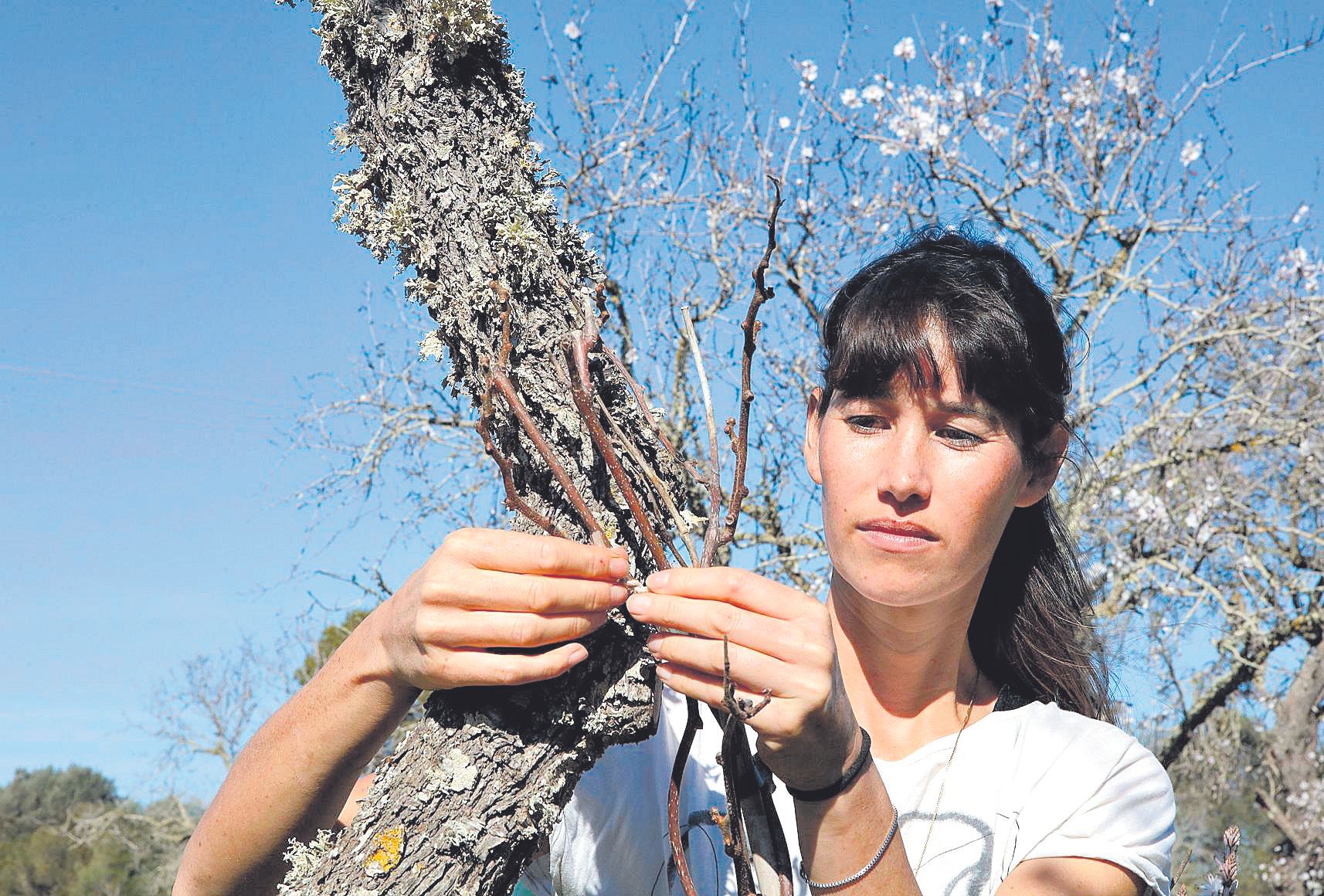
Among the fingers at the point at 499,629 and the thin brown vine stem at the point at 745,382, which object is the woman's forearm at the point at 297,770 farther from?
the thin brown vine stem at the point at 745,382

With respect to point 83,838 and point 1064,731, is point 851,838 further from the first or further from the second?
point 83,838

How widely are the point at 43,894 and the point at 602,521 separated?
80.0 ft

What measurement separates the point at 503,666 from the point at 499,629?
0.17ft

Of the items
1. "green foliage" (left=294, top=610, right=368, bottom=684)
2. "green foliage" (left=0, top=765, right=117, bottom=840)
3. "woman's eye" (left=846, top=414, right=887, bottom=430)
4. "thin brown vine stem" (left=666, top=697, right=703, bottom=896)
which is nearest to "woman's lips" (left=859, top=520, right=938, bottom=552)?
"woman's eye" (left=846, top=414, right=887, bottom=430)

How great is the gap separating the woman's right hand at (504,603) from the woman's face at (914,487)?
61 cm

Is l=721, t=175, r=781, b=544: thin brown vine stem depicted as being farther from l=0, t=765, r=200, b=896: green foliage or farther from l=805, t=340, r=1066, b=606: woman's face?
l=0, t=765, r=200, b=896: green foliage

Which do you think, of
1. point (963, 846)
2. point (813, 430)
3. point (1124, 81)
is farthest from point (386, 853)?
point (1124, 81)

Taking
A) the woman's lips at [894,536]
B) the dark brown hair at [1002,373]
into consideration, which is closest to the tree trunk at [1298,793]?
the dark brown hair at [1002,373]

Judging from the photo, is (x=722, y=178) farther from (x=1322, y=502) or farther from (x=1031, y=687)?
(x=1031, y=687)

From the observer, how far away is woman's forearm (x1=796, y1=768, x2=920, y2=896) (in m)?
1.26

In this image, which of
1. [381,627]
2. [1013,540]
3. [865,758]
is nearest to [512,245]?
[381,627]

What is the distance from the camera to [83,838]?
40.4 feet

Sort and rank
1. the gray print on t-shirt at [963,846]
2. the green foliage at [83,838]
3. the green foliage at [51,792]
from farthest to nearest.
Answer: the green foliage at [51,792] < the green foliage at [83,838] < the gray print on t-shirt at [963,846]

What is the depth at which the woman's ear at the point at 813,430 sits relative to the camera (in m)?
2.05
